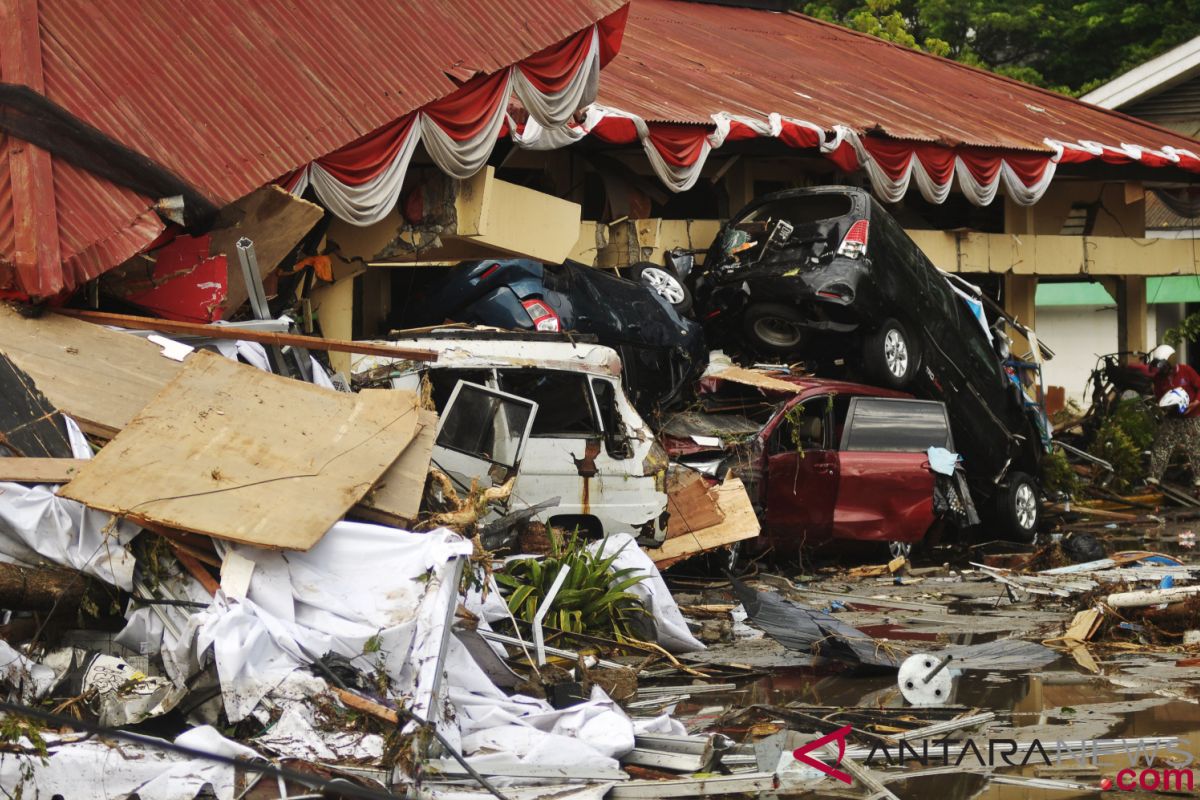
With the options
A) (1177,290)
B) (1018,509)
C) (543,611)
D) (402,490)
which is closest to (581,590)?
(543,611)

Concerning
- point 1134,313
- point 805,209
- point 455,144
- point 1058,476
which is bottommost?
point 1058,476

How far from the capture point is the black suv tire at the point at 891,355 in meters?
15.4

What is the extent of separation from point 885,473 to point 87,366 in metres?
7.64

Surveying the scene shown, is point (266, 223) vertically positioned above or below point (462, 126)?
below

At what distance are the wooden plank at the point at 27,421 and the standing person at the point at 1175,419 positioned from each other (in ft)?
52.0

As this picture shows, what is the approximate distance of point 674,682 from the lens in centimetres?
913

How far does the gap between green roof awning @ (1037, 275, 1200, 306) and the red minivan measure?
51.1ft

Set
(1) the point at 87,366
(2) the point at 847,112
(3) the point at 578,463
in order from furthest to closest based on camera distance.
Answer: (2) the point at 847,112, (3) the point at 578,463, (1) the point at 87,366

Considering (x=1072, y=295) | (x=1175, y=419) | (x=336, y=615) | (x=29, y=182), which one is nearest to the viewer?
(x=336, y=615)

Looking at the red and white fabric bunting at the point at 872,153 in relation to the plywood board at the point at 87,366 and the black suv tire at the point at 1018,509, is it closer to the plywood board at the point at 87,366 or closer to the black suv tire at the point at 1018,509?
the black suv tire at the point at 1018,509

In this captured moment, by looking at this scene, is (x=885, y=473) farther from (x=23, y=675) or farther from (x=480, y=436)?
(x=23, y=675)

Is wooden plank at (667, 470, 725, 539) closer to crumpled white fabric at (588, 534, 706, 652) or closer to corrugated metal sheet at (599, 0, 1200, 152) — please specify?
crumpled white fabric at (588, 534, 706, 652)

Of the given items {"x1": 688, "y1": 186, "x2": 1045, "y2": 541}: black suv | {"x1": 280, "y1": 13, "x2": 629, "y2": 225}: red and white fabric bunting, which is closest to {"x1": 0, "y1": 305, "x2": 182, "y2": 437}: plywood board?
{"x1": 280, "y1": 13, "x2": 629, "y2": 225}: red and white fabric bunting

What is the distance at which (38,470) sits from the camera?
775cm
